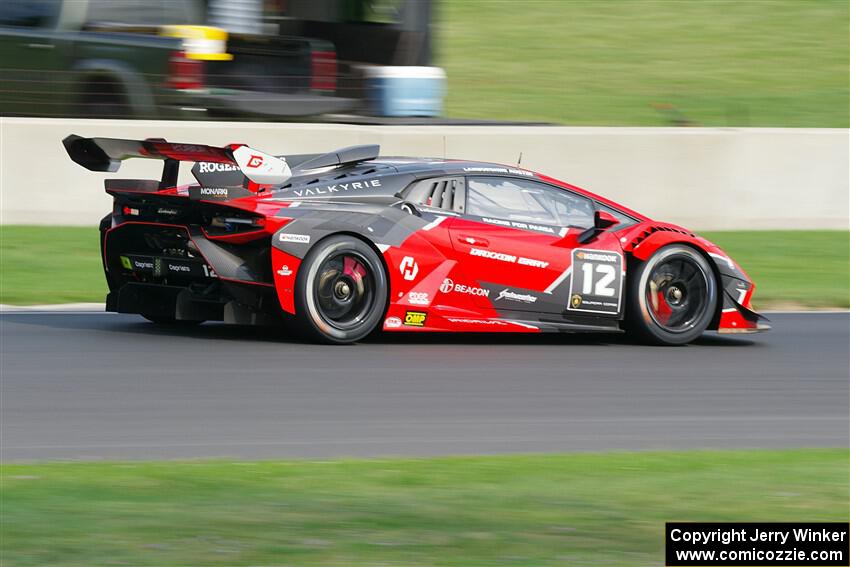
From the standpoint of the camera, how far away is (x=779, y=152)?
49.8ft

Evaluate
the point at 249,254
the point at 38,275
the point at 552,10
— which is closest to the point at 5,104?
the point at 38,275

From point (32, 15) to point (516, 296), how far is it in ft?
22.9

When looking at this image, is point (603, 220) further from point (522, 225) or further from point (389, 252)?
point (389, 252)

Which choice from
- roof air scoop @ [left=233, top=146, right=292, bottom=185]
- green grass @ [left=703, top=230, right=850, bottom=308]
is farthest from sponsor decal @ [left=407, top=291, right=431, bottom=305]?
green grass @ [left=703, top=230, right=850, bottom=308]

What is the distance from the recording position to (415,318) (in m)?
8.95

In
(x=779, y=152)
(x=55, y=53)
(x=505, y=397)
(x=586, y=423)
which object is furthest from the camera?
(x=779, y=152)

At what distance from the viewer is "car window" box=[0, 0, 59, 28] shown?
44.3 ft

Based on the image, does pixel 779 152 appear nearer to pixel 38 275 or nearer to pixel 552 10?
pixel 38 275

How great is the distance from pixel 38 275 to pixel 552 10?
1968 centimetres

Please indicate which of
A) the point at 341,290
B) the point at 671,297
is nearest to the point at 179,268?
the point at 341,290

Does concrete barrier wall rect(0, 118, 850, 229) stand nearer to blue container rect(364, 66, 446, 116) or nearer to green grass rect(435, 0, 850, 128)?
blue container rect(364, 66, 446, 116)

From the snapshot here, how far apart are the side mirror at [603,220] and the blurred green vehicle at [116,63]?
595 centimetres

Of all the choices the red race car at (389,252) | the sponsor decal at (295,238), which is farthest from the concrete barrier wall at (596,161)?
the sponsor decal at (295,238)

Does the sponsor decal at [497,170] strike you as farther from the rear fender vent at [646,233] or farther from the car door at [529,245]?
the rear fender vent at [646,233]
